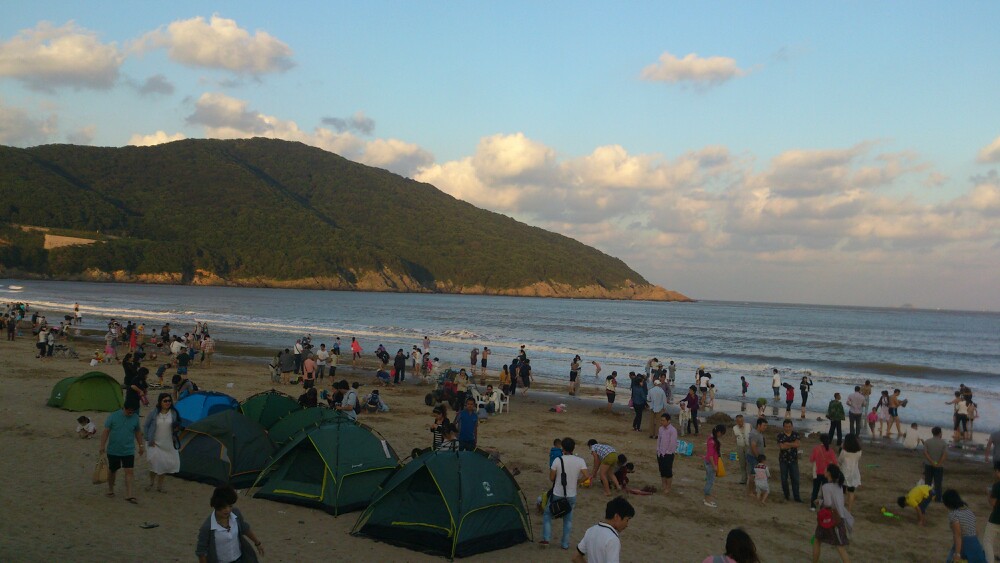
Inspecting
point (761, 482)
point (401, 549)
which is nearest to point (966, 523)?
point (761, 482)

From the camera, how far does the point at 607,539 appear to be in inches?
204

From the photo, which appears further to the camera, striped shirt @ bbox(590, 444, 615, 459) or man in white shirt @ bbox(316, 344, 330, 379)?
man in white shirt @ bbox(316, 344, 330, 379)

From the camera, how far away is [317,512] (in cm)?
988

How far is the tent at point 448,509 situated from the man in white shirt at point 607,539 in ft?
11.7

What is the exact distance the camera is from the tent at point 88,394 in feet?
51.4

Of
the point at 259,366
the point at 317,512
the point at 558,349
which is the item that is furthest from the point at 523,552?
the point at 558,349

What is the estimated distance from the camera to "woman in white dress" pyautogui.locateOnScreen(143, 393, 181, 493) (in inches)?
390

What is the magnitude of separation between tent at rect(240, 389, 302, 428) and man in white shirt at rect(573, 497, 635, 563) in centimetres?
957

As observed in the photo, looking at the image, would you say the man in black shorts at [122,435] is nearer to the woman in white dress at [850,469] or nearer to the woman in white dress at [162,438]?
the woman in white dress at [162,438]

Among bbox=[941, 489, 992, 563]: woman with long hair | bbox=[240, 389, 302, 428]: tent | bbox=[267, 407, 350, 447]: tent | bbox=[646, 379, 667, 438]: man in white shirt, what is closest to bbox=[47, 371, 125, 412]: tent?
bbox=[240, 389, 302, 428]: tent

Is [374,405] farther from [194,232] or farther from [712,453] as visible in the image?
[194,232]

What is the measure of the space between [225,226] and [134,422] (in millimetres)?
162048

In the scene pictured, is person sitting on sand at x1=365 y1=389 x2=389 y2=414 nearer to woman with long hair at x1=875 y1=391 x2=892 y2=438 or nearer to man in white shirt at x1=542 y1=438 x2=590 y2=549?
man in white shirt at x1=542 y1=438 x2=590 y2=549

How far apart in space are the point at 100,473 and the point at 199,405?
121 inches
